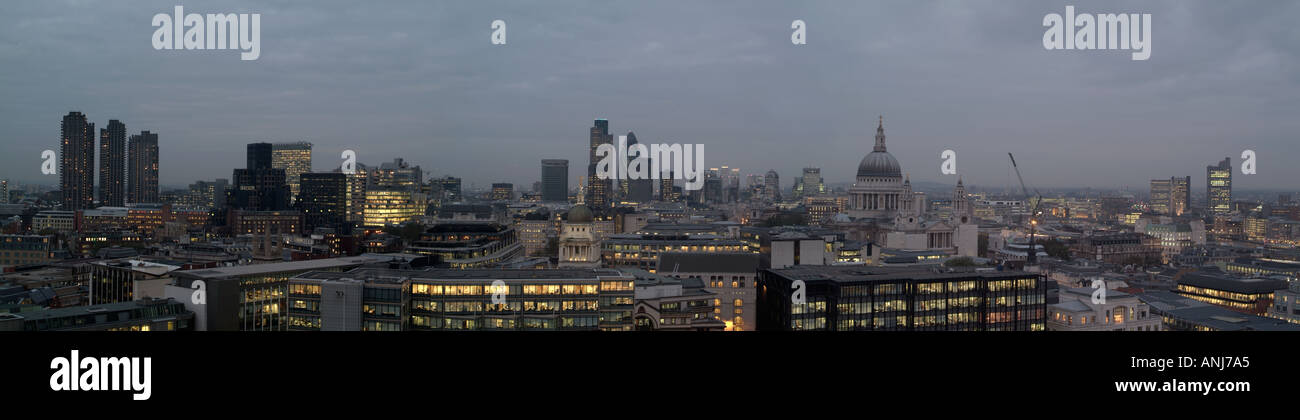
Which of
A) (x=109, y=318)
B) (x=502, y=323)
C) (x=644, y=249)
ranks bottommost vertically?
(x=502, y=323)

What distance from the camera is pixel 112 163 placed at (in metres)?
122

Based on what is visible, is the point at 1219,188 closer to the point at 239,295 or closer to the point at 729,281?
the point at 729,281

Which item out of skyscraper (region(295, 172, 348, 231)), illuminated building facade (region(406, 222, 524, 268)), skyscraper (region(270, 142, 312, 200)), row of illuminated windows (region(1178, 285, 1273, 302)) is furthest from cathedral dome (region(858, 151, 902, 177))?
skyscraper (region(270, 142, 312, 200))

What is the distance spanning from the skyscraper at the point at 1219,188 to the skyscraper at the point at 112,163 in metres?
141

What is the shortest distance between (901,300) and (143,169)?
423ft

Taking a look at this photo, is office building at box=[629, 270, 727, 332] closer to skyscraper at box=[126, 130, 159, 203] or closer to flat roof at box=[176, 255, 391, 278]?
flat roof at box=[176, 255, 391, 278]

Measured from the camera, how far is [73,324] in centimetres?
3064

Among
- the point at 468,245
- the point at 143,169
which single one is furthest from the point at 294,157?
the point at 468,245

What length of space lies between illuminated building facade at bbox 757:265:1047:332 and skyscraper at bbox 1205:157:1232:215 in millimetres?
62708

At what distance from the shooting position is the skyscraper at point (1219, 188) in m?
87.8

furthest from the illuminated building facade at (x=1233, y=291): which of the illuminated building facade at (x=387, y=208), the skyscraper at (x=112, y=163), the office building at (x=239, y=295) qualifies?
the skyscraper at (x=112, y=163)

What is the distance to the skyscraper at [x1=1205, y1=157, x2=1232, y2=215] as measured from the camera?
87812 millimetres

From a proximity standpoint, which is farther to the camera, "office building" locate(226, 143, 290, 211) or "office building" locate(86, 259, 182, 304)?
"office building" locate(226, 143, 290, 211)
